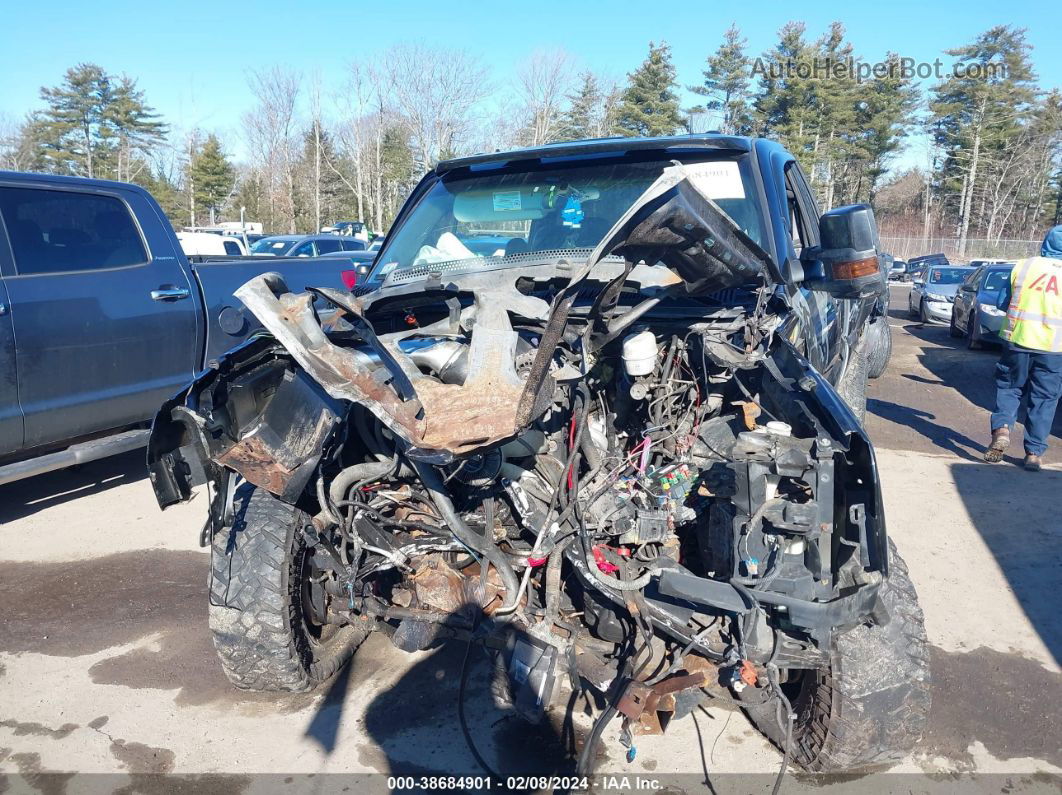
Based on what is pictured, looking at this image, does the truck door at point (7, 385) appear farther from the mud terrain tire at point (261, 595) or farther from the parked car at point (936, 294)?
the parked car at point (936, 294)

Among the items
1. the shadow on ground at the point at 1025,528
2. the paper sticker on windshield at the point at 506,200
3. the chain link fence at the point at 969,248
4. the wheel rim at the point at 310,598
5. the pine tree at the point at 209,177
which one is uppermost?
the pine tree at the point at 209,177

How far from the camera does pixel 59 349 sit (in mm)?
4609

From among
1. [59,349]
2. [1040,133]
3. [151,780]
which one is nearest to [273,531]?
[151,780]

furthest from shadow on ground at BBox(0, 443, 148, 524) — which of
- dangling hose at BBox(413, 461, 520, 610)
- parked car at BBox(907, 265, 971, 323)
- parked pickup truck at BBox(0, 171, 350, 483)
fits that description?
parked car at BBox(907, 265, 971, 323)

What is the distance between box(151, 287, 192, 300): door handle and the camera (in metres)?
5.23

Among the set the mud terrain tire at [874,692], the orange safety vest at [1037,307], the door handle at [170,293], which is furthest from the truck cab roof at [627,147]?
the orange safety vest at [1037,307]

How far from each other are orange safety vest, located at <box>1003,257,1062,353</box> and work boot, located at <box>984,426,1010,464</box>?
0.73 m

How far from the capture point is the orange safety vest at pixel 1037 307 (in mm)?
5637

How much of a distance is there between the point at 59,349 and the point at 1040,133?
52042 millimetres

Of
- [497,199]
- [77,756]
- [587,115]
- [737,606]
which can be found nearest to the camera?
[737,606]

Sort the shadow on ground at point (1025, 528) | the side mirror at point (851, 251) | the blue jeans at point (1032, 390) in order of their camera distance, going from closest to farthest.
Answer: the side mirror at point (851, 251), the shadow on ground at point (1025, 528), the blue jeans at point (1032, 390)

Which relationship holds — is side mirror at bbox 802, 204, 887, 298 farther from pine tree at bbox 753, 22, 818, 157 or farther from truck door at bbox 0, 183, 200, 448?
pine tree at bbox 753, 22, 818, 157

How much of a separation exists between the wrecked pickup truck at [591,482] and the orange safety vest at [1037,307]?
12.1ft

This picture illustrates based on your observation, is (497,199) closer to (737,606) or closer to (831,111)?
(737,606)
